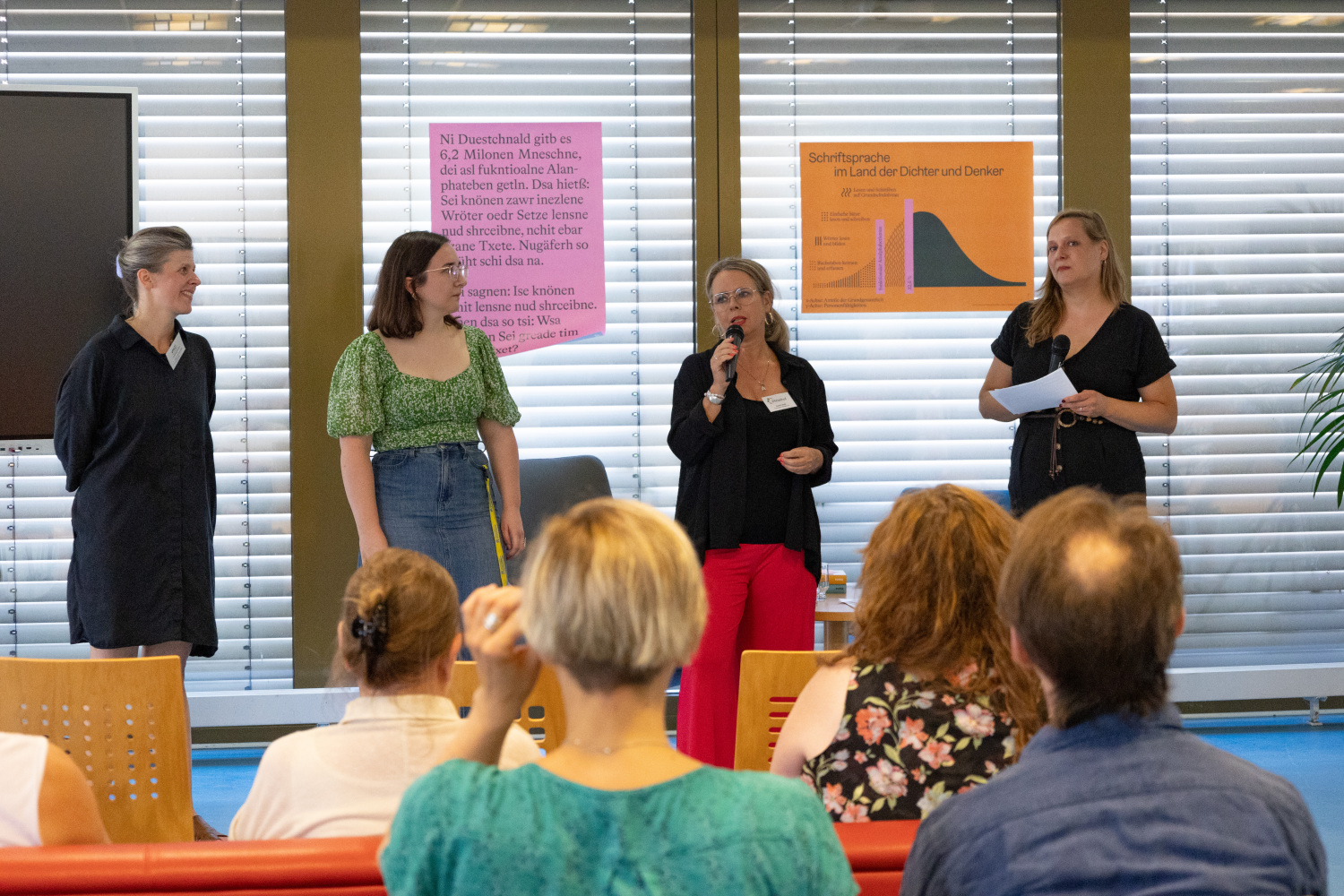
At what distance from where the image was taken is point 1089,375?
3623 millimetres

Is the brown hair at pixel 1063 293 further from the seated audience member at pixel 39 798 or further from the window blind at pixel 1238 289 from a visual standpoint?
the seated audience member at pixel 39 798

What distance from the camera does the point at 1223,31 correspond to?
493 centimetres

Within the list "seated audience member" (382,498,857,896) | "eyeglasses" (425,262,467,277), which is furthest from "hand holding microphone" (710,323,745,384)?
"seated audience member" (382,498,857,896)

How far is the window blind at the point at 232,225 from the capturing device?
4570mm

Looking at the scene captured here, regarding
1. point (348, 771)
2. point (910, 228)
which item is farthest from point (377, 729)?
point (910, 228)

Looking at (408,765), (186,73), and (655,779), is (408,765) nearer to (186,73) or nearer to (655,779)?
(655,779)

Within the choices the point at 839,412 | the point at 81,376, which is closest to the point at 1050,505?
the point at 81,376

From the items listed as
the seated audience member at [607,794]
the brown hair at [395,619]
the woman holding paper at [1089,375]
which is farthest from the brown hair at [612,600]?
the woman holding paper at [1089,375]

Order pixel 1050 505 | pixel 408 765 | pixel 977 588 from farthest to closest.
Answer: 1. pixel 977 588
2. pixel 408 765
3. pixel 1050 505

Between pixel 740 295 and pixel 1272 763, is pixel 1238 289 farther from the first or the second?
pixel 740 295

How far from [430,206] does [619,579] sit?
3.91 meters

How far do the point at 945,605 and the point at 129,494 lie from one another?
8.91 ft

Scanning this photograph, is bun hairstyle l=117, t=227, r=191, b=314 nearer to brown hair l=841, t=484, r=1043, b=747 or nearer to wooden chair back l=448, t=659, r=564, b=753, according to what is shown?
wooden chair back l=448, t=659, r=564, b=753

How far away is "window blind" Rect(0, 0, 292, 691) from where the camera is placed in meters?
4.57
